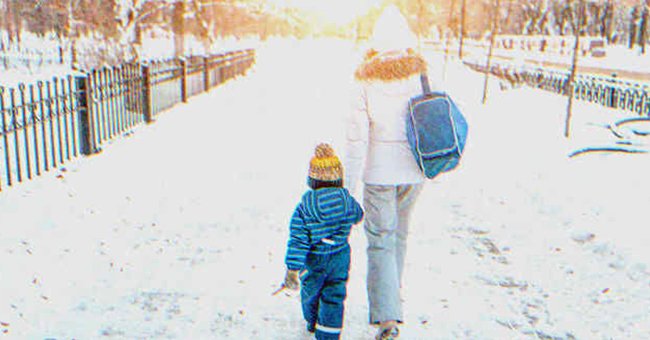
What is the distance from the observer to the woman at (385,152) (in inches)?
132

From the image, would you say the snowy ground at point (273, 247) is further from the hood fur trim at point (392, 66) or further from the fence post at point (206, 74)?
the fence post at point (206, 74)

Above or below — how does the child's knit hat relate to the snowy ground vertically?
above

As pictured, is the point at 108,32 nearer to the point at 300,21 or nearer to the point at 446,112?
the point at 446,112

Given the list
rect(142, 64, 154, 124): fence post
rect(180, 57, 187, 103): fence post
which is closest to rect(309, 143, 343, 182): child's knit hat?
rect(142, 64, 154, 124): fence post

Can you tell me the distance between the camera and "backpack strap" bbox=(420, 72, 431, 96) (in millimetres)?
3355

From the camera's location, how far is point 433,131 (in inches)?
131

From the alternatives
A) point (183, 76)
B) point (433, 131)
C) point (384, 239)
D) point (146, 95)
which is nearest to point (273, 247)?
point (384, 239)

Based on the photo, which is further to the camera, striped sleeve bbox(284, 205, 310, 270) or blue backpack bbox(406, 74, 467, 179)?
blue backpack bbox(406, 74, 467, 179)

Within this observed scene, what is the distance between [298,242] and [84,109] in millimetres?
6378

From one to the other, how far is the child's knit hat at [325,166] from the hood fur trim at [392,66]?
494 mm

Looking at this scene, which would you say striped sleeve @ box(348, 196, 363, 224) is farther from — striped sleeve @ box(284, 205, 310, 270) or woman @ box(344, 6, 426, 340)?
striped sleeve @ box(284, 205, 310, 270)

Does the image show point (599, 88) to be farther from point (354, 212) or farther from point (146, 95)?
point (354, 212)

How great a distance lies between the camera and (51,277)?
177 inches

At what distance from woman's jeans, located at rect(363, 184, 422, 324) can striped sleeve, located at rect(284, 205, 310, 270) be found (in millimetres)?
478
